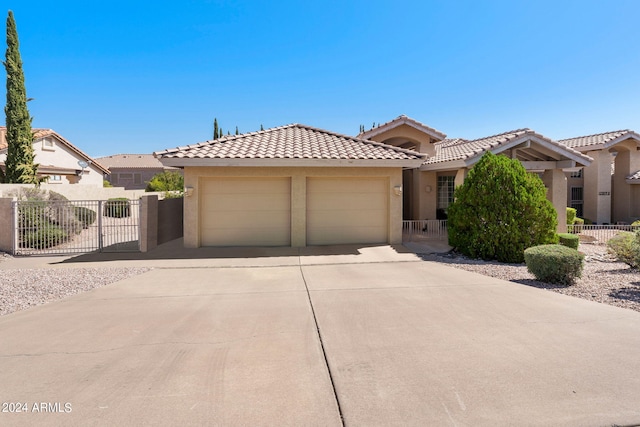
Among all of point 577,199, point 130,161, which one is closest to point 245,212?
point 577,199

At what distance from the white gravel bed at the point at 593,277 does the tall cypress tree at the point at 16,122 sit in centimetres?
2335

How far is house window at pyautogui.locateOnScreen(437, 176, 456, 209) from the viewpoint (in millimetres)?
17391

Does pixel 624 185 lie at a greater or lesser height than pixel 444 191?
greater

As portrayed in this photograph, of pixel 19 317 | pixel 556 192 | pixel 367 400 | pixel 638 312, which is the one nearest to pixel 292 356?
pixel 367 400

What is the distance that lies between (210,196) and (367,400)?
10075mm

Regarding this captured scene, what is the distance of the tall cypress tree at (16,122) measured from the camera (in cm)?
2058

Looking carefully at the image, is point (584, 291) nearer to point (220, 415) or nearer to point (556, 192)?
point (220, 415)

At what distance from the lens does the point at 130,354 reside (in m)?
4.17

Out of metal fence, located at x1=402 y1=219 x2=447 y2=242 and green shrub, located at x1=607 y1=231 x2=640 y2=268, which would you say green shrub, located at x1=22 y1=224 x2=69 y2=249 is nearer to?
metal fence, located at x1=402 y1=219 x2=447 y2=242

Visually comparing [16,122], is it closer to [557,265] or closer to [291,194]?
[291,194]

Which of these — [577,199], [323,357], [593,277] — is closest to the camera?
[323,357]

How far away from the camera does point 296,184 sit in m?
12.2

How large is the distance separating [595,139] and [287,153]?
22620mm

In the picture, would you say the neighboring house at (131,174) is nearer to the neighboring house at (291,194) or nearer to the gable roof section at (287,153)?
the gable roof section at (287,153)
